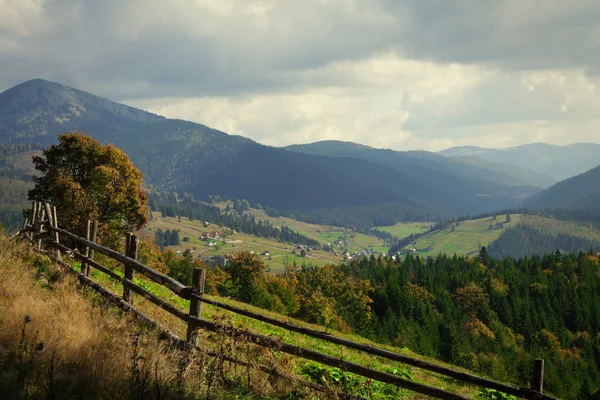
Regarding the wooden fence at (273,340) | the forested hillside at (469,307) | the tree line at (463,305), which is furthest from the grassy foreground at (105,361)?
the forested hillside at (469,307)

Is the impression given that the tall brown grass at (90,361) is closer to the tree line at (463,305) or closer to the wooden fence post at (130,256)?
the wooden fence post at (130,256)

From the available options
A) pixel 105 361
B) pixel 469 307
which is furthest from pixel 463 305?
pixel 105 361

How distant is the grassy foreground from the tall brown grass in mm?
13

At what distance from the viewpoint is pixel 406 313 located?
11494cm

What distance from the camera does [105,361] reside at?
23.1 feet

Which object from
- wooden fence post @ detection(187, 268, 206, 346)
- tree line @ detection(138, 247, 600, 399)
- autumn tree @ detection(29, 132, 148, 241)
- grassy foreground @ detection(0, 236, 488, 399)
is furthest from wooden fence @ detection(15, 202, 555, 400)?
tree line @ detection(138, 247, 600, 399)

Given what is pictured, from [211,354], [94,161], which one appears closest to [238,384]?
[211,354]

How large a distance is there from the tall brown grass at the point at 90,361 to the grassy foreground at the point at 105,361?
0.01 m

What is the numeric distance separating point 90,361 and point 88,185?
31.7m

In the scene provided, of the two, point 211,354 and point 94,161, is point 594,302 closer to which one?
point 94,161

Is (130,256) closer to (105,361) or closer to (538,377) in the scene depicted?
(105,361)

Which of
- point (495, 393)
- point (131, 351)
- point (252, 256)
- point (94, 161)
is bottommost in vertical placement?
point (252, 256)

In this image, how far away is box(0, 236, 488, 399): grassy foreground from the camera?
648 cm

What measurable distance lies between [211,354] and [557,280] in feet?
510
